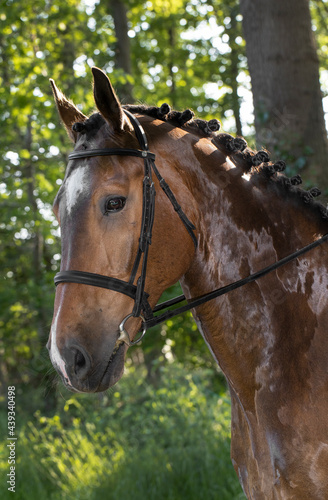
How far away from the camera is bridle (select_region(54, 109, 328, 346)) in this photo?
2.05 m

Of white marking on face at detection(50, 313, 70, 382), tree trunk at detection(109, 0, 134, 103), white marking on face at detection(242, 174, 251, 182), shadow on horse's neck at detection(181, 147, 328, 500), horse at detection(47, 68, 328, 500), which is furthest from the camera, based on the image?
tree trunk at detection(109, 0, 134, 103)

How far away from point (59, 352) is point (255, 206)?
1.13 metres

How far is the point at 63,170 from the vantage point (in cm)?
1016

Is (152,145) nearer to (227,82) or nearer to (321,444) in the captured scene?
(321,444)

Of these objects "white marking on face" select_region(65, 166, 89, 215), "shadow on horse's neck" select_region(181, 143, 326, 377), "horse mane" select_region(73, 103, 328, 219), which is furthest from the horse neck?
"white marking on face" select_region(65, 166, 89, 215)

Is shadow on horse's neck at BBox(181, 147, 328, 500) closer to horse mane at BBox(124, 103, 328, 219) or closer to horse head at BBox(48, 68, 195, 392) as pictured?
horse mane at BBox(124, 103, 328, 219)

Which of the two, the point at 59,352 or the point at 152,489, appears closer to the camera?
the point at 59,352

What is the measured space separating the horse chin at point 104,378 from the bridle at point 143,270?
2.6 inches

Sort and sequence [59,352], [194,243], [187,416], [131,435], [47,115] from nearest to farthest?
Answer: 1. [59,352]
2. [194,243]
3. [187,416]
4. [131,435]
5. [47,115]

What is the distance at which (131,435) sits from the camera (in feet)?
25.0

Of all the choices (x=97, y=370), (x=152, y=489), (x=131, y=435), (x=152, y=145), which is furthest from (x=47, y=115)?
(x=97, y=370)

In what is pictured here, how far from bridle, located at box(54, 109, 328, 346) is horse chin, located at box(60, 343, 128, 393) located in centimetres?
7

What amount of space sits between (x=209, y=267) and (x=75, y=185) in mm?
716

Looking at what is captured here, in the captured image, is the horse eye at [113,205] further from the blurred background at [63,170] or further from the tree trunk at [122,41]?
the tree trunk at [122,41]
